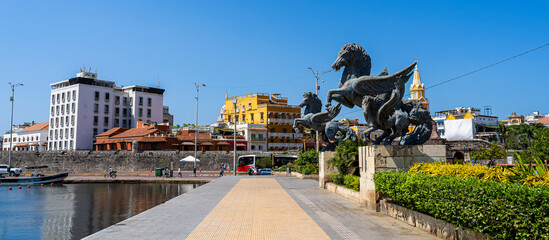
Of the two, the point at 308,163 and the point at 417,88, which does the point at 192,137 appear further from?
the point at 417,88

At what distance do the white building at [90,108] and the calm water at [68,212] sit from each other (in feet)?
143

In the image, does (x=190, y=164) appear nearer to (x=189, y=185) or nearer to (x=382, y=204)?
(x=189, y=185)

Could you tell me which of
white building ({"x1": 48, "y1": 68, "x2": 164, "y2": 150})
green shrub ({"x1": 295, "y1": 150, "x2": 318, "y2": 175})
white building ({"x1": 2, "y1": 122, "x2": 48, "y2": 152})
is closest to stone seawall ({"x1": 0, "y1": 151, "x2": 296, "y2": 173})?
white building ({"x1": 48, "y1": 68, "x2": 164, "y2": 150})

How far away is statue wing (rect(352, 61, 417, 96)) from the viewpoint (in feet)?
37.0

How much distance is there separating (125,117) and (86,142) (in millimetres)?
8800

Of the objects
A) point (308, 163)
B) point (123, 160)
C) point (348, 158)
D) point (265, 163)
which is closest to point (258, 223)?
point (348, 158)

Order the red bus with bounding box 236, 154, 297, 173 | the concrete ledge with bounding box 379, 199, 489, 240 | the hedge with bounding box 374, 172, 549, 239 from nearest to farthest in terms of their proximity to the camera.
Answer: the hedge with bounding box 374, 172, 549, 239, the concrete ledge with bounding box 379, 199, 489, 240, the red bus with bounding box 236, 154, 297, 173

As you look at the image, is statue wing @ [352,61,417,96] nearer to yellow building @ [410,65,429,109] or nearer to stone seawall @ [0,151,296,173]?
stone seawall @ [0,151,296,173]

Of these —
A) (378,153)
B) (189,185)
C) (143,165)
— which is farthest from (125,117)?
(378,153)

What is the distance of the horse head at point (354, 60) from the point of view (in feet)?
44.0

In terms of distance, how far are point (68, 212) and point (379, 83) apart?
1597 centimetres

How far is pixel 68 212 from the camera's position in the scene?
18.9 meters

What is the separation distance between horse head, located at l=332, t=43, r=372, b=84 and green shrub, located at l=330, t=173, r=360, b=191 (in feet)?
12.5

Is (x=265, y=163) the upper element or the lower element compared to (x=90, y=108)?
lower
